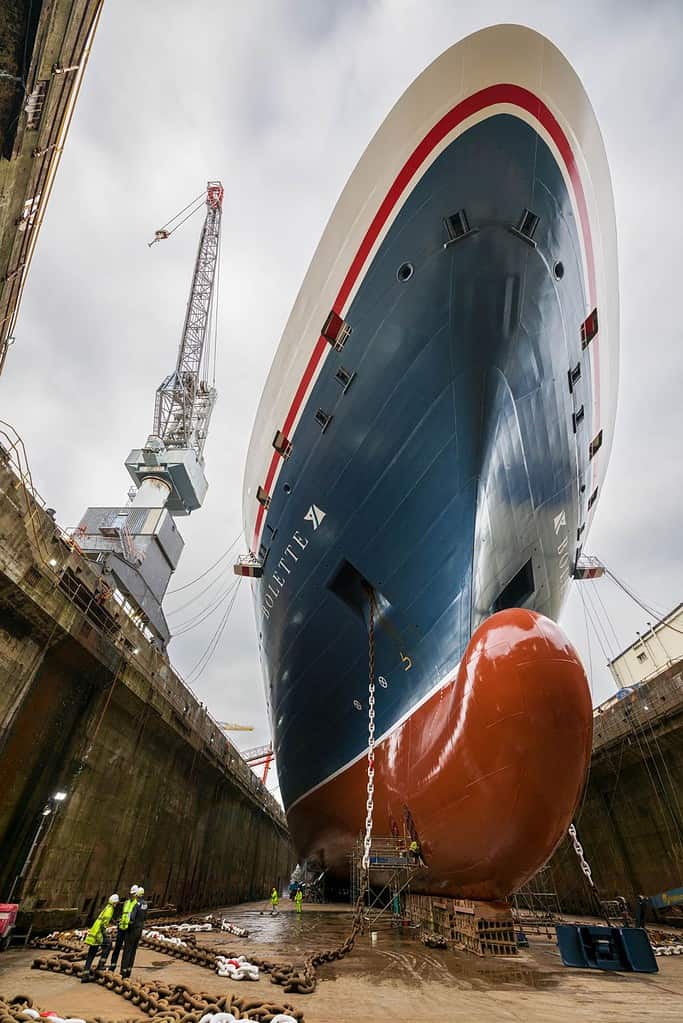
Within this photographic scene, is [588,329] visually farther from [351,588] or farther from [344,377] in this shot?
[351,588]

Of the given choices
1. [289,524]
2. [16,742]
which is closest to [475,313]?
[289,524]

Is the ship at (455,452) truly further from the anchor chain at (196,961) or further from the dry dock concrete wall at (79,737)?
the dry dock concrete wall at (79,737)

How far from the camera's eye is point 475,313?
225 inches

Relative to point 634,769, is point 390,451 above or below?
above

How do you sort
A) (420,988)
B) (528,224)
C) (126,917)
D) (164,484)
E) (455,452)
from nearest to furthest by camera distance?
1. (420,988)
2. (126,917)
3. (528,224)
4. (455,452)
5. (164,484)

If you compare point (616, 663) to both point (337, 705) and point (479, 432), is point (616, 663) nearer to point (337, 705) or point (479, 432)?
point (337, 705)

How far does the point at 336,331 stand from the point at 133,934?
6.60 m

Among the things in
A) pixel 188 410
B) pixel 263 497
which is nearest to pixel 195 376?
pixel 188 410

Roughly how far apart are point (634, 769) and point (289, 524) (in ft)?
34.6

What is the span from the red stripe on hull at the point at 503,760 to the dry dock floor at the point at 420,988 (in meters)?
0.76

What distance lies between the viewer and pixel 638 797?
1148cm

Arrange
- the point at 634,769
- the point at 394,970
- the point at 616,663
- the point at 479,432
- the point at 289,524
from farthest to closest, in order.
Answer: the point at 616,663 → the point at 634,769 → the point at 289,524 → the point at 479,432 → the point at 394,970

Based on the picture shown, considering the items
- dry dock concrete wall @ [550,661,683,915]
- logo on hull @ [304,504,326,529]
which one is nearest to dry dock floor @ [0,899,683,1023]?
logo on hull @ [304,504,326,529]

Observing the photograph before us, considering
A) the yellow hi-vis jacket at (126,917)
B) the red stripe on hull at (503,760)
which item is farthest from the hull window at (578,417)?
the yellow hi-vis jacket at (126,917)
